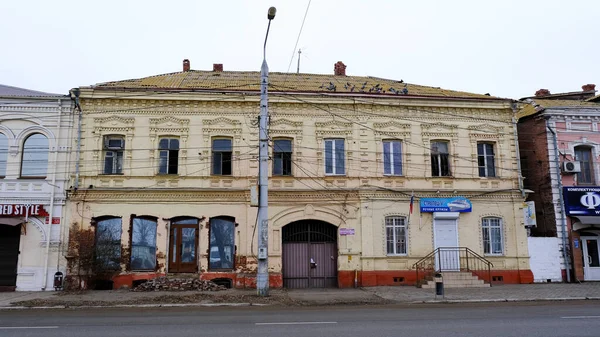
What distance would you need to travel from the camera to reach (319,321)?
35.7 ft

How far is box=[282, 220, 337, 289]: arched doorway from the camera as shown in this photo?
784 inches

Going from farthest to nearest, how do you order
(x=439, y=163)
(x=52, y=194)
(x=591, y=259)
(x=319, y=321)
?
1. (x=591, y=259)
2. (x=439, y=163)
3. (x=52, y=194)
4. (x=319, y=321)

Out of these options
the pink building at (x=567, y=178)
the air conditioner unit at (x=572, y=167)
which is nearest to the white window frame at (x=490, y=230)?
the pink building at (x=567, y=178)

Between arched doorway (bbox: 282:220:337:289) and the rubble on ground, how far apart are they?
10.8 ft

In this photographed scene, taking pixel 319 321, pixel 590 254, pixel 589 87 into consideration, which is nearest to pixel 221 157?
pixel 319 321

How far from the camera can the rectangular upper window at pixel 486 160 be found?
2148cm

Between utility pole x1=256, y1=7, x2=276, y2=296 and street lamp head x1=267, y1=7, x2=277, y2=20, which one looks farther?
utility pole x1=256, y1=7, x2=276, y2=296

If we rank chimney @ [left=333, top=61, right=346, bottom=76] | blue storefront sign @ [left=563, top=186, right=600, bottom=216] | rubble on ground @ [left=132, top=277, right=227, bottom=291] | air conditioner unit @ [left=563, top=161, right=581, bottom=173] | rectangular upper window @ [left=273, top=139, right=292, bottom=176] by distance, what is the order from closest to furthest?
rubble on ground @ [left=132, top=277, right=227, bottom=291] → rectangular upper window @ [left=273, top=139, right=292, bottom=176] → blue storefront sign @ [left=563, top=186, right=600, bottom=216] → air conditioner unit @ [left=563, top=161, right=581, bottom=173] → chimney @ [left=333, top=61, right=346, bottom=76]

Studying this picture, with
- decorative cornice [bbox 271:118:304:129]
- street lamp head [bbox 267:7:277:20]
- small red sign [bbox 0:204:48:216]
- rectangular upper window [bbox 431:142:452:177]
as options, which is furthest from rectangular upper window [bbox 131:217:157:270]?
rectangular upper window [bbox 431:142:452:177]

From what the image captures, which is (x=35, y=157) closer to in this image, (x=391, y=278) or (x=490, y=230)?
(x=391, y=278)

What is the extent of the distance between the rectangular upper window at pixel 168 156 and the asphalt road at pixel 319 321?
24.4ft

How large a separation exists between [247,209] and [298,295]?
14.9 feet

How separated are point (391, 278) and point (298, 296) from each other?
508cm

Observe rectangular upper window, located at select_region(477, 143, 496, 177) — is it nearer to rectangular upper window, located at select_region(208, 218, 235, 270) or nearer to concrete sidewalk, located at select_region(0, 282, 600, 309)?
concrete sidewalk, located at select_region(0, 282, 600, 309)
